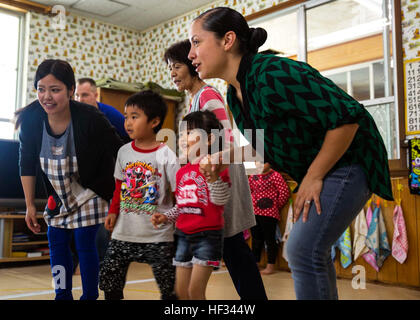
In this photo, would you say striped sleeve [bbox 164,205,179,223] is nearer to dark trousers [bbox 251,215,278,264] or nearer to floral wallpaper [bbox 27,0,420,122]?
dark trousers [bbox 251,215,278,264]

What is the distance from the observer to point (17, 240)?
138 inches

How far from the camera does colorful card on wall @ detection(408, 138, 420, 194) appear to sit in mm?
2707

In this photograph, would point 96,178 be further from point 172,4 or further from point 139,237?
point 172,4

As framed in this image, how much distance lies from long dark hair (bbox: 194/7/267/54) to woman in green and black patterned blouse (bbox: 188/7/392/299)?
0.14 m

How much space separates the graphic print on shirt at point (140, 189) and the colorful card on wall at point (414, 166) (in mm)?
1938

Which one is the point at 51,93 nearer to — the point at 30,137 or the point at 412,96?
the point at 30,137

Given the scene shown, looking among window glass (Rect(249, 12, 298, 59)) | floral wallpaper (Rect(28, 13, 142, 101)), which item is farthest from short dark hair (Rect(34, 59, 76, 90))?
floral wallpaper (Rect(28, 13, 142, 101))

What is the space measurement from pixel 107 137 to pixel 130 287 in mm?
1254

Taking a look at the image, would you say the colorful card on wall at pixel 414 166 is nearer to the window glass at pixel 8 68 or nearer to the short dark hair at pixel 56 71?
the short dark hair at pixel 56 71

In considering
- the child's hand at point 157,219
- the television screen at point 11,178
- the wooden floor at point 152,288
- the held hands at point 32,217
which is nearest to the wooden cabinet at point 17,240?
the wooden floor at point 152,288

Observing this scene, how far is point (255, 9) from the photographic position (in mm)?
4000

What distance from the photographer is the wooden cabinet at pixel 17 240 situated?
3.36 m

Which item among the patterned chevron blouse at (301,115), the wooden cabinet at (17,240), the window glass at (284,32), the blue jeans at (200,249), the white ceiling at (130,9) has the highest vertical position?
the white ceiling at (130,9)

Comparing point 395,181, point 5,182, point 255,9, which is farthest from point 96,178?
point 255,9
